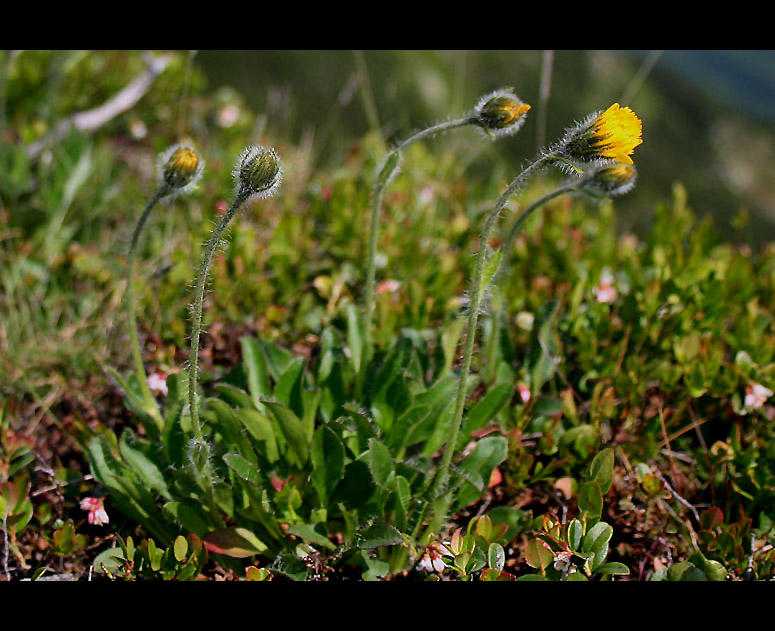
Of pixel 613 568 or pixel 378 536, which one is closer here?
pixel 613 568

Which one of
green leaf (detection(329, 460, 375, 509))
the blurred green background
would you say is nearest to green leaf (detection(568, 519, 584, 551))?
green leaf (detection(329, 460, 375, 509))

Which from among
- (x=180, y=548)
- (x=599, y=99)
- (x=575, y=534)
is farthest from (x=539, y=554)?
(x=599, y=99)

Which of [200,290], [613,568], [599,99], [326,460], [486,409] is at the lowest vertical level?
[613,568]

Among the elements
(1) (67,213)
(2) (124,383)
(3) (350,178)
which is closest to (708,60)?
(3) (350,178)

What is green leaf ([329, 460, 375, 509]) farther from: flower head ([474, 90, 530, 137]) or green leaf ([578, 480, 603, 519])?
flower head ([474, 90, 530, 137])

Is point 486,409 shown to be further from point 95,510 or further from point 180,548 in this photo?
point 95,510

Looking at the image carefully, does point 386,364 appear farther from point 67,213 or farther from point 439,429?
point 67,213
